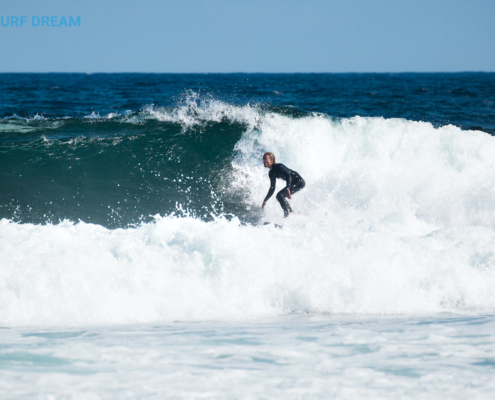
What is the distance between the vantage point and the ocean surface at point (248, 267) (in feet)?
11.2

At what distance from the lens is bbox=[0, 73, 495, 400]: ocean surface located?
342 centimetres

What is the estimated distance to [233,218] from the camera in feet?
20.2

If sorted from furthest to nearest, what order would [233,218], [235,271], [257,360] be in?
[233,218] < [235,271] < [257,360]

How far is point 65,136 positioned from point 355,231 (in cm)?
873

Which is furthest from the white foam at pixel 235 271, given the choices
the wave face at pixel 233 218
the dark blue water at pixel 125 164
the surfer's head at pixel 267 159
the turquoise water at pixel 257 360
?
the dark blue water at pixel 125 164

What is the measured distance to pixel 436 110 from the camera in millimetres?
20172

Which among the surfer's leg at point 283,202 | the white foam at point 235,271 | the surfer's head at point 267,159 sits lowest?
the white foam at point 235,271

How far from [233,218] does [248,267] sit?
892 millimetres

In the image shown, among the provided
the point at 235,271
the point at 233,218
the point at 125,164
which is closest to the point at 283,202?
the point at 233,218

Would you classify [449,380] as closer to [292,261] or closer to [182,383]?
[182,383]

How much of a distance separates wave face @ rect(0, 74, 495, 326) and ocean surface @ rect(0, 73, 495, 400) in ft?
0.10

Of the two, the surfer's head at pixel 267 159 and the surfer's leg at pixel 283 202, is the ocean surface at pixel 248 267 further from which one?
the surfer's head at pixel 267 159

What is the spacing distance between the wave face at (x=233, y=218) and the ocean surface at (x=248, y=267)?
0.03 meters

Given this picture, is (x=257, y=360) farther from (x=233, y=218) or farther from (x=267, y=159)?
(x=267, y=159)
